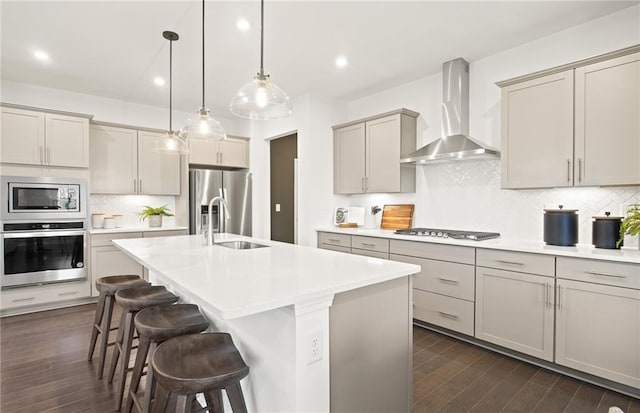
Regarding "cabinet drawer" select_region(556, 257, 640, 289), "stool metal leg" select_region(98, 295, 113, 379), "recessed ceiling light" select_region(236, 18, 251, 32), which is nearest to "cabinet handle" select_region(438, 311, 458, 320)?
"cabinet drawer" select_region(556, 257, 640, 289)

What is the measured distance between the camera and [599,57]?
238 cm

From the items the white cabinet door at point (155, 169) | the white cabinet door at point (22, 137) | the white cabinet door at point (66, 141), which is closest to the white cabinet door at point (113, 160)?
the white cabinet door at point (155, 169)

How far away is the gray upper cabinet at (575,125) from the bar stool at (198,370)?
2670 mm

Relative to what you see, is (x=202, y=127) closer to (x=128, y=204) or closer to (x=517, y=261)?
(x=517, y=261)

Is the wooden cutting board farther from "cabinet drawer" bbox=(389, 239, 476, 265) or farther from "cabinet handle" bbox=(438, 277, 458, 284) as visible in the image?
"cabinet handle" bbox=(438, 277, 458, 284)

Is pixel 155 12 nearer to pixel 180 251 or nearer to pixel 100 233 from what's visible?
pixel 180 251

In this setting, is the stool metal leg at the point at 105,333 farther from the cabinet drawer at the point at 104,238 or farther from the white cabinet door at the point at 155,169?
the white cabinet door at the point at 155,169

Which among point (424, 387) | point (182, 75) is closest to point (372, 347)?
point (424, 387)

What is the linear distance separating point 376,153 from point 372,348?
9.42 feet

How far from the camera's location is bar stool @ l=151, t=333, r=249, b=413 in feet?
3.91

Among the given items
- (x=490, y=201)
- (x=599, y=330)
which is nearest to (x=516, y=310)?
(x=599, y=330)

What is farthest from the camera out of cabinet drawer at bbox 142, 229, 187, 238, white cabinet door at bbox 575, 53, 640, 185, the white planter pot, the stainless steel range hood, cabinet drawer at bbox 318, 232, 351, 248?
the white planter pot

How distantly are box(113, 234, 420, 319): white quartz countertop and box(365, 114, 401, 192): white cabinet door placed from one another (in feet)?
6.26

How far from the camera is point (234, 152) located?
549 centimetres
